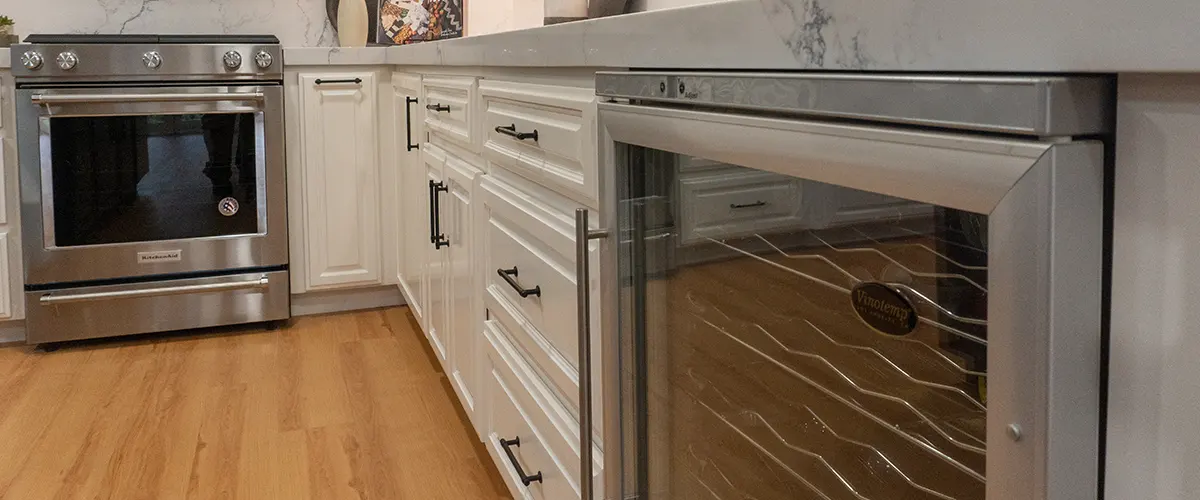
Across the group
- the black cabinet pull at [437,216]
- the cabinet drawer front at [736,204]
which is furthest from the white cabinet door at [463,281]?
the cabinet drawer front at [736,204]

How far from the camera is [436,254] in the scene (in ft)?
7.79

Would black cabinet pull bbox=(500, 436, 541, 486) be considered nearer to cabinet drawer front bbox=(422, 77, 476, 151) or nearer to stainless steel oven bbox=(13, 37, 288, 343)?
cabinet drawer front bbox=(422, 77, 476, 151)

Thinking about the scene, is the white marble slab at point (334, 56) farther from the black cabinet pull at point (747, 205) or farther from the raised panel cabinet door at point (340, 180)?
the black cabinet pull at point (747, 205)

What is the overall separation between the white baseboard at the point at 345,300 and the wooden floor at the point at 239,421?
0.23 metres

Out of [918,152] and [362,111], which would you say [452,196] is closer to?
[362,111]

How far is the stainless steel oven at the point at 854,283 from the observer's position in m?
0.47

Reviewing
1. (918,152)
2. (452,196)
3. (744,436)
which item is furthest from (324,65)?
(918,152)

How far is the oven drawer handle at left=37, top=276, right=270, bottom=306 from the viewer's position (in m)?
2.96

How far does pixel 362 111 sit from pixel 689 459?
2529 millimetres

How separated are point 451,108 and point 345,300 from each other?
156cm

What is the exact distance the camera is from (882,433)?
24.8 inches

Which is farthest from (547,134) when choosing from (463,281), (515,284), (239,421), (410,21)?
(410,21)

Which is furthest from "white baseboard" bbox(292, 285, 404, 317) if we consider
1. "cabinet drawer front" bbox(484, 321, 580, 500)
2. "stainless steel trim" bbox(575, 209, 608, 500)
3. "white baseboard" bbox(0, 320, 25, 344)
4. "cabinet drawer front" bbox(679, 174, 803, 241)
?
"cabinet drawer front" bbox(679, 174, 803, 241)

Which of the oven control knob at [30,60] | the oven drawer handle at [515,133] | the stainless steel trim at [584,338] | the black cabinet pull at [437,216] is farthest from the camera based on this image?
the oven control knob at [30,60]
